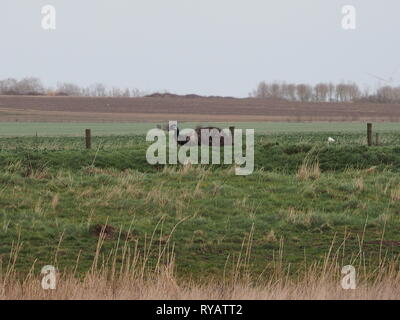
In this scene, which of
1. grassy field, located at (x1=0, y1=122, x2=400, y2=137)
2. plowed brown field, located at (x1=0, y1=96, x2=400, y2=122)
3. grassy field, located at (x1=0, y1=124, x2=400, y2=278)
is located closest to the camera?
grassy field, located at (x1=0, y1=124, x2=400, y2=278)

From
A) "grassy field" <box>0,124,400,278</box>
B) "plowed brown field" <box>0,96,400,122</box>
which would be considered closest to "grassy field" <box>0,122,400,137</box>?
"plowed brown field" <box>0,96,400,122</box>

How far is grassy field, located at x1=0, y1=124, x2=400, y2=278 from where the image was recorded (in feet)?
38.7

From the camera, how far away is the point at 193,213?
1460 cm

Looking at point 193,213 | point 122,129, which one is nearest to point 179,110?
point 122,129

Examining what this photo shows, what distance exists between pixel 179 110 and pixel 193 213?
95.0 meters

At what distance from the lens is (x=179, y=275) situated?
10.7 meters

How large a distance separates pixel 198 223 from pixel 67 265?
337cm

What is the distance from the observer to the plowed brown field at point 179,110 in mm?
96375

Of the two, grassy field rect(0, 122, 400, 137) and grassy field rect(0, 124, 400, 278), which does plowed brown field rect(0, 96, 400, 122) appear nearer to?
grassy field rect(0, 122, 400, 137)

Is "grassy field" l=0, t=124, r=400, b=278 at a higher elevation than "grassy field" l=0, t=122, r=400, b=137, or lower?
higher

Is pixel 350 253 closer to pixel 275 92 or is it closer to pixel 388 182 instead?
pixel 388 182

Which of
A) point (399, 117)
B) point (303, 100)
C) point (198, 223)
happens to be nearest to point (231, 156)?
point (198, 223)

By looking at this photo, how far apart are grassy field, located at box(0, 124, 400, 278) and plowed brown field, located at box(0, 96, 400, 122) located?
7231cm

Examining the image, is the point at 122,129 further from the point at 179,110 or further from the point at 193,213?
the point at 193,213
